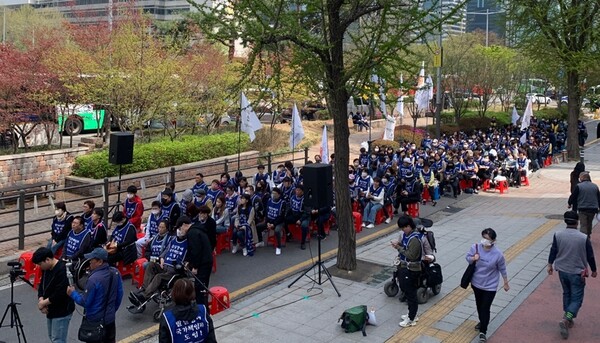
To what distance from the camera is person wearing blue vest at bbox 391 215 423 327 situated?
29.2ft

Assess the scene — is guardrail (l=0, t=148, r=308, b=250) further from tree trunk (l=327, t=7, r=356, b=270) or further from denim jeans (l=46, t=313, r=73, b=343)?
denim jeans (l=46, t=313, r=73, b=343)

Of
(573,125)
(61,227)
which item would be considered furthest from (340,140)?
(573,125)

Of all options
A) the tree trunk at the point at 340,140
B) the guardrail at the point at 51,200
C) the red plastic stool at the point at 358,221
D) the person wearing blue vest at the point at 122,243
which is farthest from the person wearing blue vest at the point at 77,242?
the red plastic stool at the point at 358,221

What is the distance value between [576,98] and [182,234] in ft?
84.8

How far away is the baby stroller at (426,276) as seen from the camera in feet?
31.1

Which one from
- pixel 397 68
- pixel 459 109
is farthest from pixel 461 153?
pixel 459 109

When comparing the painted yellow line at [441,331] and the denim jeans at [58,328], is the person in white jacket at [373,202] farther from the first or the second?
the denim jeans at [58,328]

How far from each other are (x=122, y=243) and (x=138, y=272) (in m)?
0.60

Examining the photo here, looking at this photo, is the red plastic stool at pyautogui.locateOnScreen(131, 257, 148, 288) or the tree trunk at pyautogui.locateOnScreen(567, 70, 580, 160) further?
the tree trunk at pyautogui.locateOnScreen(567, 70, 580, 160)

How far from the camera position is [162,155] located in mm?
21312

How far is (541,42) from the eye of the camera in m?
28.0

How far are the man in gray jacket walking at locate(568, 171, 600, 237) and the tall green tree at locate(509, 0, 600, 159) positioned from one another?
1295 cm

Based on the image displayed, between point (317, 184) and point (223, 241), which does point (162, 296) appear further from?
point (223, 241)

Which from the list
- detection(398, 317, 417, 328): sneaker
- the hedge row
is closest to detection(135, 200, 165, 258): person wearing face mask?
detection(398, 317, 417, 328): sneaker
